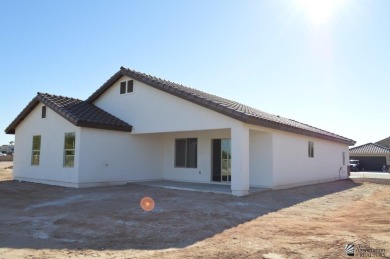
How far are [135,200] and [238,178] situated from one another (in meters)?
3.80

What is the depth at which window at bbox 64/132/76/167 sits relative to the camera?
1488 cm

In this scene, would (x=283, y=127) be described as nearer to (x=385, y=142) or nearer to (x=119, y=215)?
(x=119, y=215)

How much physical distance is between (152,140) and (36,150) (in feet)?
19.3

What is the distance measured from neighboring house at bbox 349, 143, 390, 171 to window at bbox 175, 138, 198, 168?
33452 mm

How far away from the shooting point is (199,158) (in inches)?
673

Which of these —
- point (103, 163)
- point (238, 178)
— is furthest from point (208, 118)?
point (103, 163)

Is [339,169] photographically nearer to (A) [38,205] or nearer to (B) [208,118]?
(B) [208,118]

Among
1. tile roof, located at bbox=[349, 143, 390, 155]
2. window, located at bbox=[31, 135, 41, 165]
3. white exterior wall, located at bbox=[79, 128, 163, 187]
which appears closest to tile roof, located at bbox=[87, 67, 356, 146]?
white exterior wall, located at bbox=[79, 128, 163, 187]

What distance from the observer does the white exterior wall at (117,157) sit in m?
14.8

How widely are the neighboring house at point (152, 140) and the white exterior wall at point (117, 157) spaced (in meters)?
0.05

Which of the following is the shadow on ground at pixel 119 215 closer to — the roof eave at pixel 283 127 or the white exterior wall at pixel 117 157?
the white exterior wall at pixel 117 157

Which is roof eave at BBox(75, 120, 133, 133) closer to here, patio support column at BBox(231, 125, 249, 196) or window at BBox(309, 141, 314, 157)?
patio support column at BBox(231, 125, 249, 196)

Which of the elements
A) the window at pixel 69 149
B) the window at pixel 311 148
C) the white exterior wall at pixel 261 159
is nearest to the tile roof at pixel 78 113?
the window at pixel 69 149

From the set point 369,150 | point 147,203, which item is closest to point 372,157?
point 369,150
